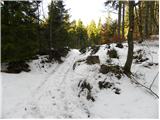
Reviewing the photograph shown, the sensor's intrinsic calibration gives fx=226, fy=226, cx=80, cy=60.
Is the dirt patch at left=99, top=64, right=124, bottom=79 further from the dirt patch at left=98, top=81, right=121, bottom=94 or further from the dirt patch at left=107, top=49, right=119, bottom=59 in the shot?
the dirt patch at left=107, top=49, right=119, bottom=59

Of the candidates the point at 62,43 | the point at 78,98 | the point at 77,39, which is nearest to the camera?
the point at 78,98

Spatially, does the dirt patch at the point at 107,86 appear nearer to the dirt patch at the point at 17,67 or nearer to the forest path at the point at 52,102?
the forest path at the point at 52,102

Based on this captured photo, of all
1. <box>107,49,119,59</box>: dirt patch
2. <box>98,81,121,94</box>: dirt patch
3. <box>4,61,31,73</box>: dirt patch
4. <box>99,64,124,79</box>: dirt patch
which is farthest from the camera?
<box>107,49,119,59</box>: dirt patch

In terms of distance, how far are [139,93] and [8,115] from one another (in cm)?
627

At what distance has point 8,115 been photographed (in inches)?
359

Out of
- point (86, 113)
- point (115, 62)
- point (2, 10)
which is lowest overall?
point (86, 113)

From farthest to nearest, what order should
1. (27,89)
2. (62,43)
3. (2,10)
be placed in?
1. (62,43)
2. (2,10)
3. (27,89)

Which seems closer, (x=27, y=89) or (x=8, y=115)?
(x=8, y=115)

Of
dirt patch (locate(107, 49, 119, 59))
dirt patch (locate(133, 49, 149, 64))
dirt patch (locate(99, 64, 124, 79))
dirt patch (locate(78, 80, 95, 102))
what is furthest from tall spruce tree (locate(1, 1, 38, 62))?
dirt patch (locate(133, 49, 149, 64))

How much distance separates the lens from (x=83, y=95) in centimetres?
1141

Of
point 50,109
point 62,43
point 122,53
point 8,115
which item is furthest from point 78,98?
point 62,43

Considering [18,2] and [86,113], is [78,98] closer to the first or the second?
[86,113]

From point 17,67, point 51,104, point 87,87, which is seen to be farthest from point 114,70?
point 17,67

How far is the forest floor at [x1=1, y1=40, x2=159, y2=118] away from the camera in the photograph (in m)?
9.59
